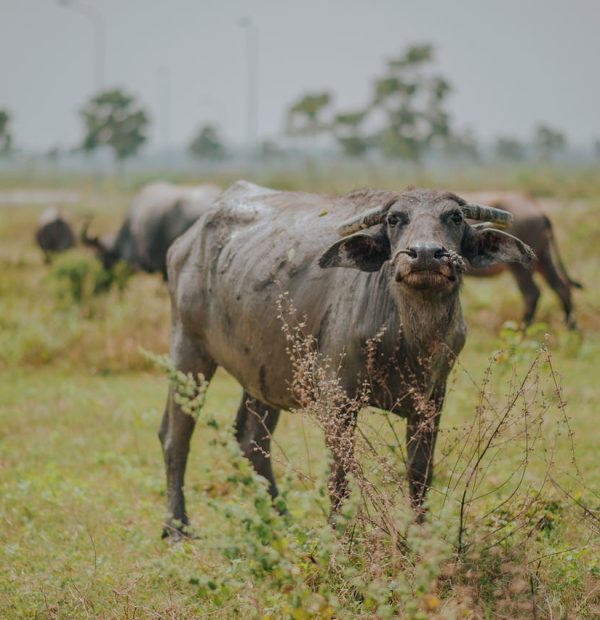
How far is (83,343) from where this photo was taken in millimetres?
10086

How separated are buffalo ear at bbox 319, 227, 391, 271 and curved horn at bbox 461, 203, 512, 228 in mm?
395

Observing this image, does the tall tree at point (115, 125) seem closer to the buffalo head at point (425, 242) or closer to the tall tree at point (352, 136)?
the tall tree at point (352, 136)

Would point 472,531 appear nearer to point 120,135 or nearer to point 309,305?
point 309,305

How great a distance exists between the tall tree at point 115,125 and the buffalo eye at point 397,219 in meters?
49.7

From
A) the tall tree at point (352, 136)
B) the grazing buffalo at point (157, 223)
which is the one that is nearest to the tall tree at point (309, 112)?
the tall tree at point (352, 136)

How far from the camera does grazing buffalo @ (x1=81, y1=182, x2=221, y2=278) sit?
1533 cm

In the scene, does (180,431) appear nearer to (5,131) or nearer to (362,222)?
(362,222)

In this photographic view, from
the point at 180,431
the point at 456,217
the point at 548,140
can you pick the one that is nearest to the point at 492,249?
the point at 456,217

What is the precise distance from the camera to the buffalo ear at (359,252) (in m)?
4.16

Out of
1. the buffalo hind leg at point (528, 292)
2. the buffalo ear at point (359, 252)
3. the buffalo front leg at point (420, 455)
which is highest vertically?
the buffalo ear at point (359, 252)

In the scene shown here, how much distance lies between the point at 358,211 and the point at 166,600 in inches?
82.5

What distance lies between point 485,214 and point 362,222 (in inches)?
22.6

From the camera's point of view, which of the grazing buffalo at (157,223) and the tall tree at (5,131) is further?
the tall tree at (5,131)

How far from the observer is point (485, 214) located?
4.17 meters
